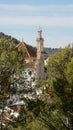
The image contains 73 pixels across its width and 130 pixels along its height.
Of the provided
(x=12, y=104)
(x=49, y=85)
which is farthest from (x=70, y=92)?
(x=12, y=104)

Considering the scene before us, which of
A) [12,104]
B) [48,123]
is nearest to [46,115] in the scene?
[48,123]

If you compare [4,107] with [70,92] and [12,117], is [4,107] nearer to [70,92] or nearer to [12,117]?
[12,117]

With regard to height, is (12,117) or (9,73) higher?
(9,73)

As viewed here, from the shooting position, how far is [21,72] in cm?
2091

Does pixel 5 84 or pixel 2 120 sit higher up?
pixel 5 84

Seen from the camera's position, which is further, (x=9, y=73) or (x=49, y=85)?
(x=49, y=85)

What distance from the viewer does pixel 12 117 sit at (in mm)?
21031

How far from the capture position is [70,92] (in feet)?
70.3

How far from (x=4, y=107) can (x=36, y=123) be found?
→ 1662mm

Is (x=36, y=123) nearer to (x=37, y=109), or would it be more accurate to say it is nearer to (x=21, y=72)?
(x=37, y=109)

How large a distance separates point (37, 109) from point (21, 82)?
60.8 inches

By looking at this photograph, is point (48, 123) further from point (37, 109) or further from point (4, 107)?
point (4, 107)

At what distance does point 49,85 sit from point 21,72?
1875mm

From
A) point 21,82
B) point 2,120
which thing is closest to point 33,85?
point 21,82
